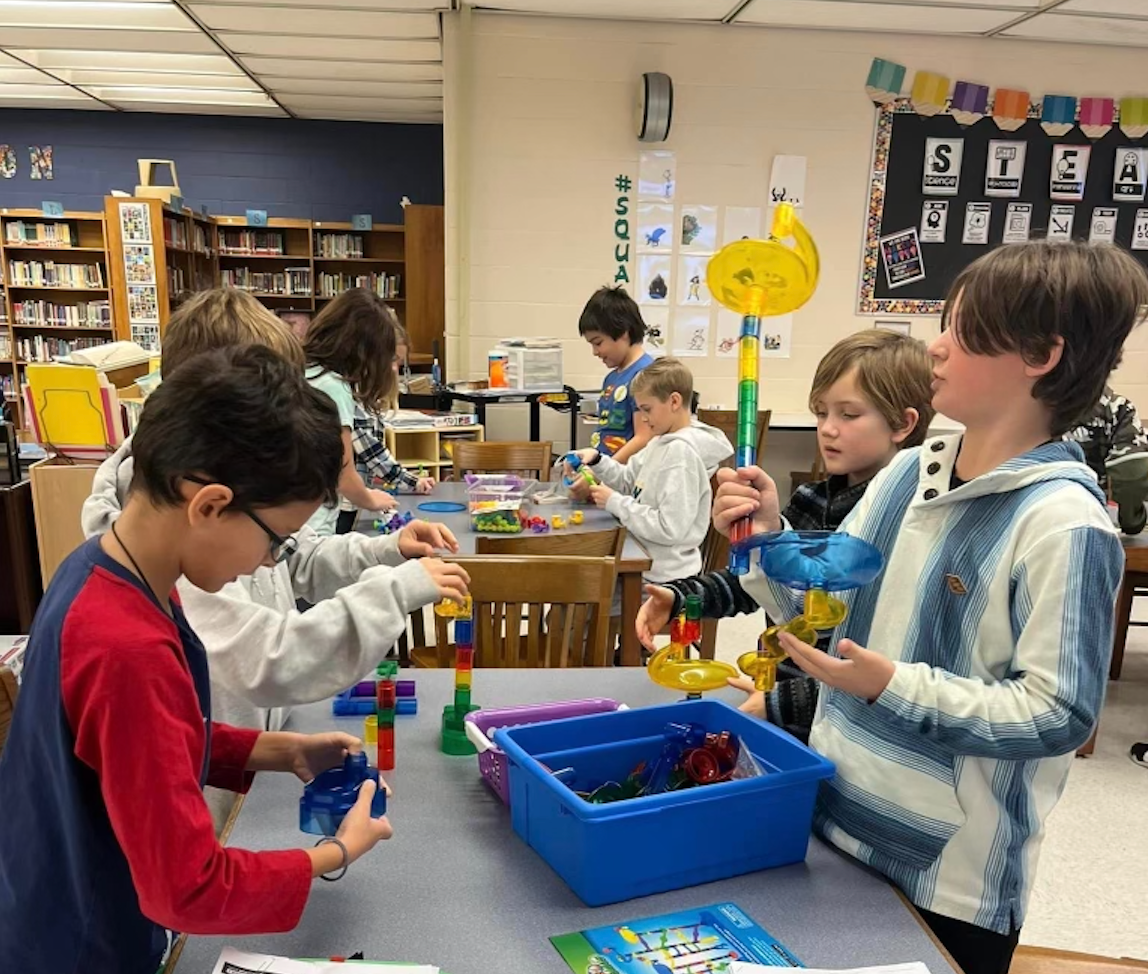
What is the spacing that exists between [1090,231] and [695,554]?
158 inches

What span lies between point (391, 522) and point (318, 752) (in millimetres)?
1507

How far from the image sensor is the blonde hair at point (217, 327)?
1725mm

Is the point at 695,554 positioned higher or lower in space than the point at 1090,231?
lower

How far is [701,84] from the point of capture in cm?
498

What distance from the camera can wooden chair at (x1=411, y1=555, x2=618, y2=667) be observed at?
1.85 meters

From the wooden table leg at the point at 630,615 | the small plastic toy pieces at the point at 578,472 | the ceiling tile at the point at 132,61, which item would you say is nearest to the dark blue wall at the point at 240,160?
the ceiling tile at the point at 132,61

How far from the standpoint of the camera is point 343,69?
19.2 ft

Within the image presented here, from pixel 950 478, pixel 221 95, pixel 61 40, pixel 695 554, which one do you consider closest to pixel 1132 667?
pixel 695 554

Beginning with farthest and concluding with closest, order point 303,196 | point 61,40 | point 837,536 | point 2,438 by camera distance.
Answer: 1. point 303,196
2. point 61,40
3. point 2,438
4. point 837,536

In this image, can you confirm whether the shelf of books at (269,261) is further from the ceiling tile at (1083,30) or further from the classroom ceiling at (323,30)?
the ceiling tile at (1083,30)

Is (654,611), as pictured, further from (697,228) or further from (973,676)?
(697,228)

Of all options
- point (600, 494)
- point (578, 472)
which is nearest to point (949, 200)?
point (578, 472)

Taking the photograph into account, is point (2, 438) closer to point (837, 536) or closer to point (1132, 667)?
point (837, 536)

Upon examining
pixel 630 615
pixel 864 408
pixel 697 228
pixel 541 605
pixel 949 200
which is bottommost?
pixel 630 615
